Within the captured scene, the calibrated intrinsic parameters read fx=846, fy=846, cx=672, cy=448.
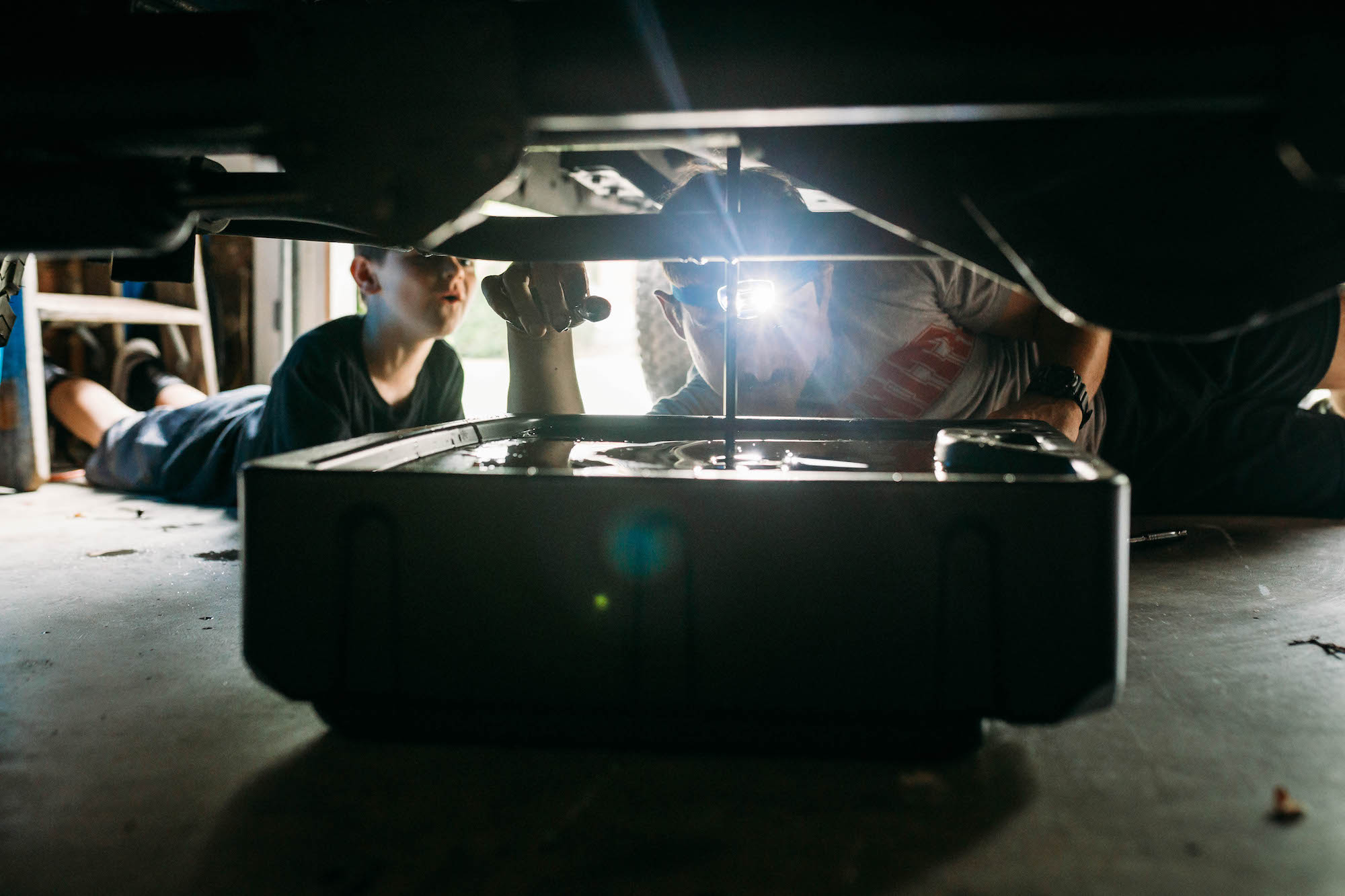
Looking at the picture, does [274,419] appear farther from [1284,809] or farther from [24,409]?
[1284,809]

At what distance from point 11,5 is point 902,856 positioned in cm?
72

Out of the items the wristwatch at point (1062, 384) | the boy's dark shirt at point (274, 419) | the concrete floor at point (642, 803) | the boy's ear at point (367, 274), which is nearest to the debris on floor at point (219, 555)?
the boy's dark shirt at point (274, 419)

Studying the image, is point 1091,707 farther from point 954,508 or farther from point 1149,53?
point 1149,53

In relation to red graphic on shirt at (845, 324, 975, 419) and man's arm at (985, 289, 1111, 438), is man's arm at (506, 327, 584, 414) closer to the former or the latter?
red graphic on shirt at (845, 324, 975, 419)

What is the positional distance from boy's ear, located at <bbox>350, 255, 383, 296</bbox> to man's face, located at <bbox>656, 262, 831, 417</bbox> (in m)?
0.59

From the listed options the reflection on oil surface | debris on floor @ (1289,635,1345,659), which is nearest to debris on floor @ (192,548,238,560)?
the reflection on oil surface

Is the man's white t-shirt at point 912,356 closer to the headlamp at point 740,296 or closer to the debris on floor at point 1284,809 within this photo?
the headlamp at point 740,296

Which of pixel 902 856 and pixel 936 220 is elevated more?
pixel 936 220

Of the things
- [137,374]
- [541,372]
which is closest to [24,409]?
[137,374]

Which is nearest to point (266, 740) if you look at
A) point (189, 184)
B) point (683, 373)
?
point (189, 184)

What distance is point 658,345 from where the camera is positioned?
2.83 meters

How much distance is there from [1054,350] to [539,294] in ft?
3.33

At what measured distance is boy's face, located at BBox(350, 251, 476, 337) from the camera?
1609 mm

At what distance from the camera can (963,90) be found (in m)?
0.44
